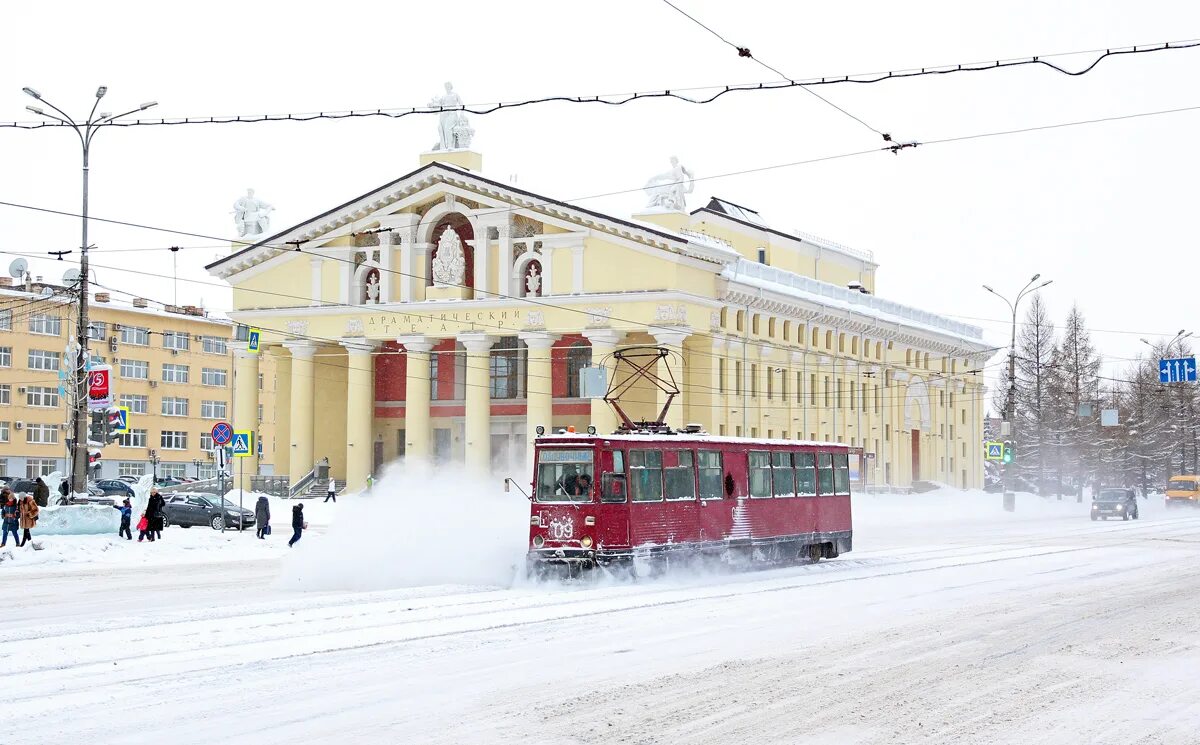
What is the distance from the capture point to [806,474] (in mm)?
28641

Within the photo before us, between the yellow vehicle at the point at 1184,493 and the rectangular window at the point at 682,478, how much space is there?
56634 mm

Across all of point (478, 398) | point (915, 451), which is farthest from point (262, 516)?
point (915, 451)

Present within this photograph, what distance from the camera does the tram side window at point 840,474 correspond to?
29969 millimetres

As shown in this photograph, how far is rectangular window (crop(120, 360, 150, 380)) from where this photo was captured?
302 ft

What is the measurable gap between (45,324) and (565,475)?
71248mm

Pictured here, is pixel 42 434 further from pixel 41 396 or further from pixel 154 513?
pixel 154 513

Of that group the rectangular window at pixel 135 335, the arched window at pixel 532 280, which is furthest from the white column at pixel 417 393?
the rectangular window at pixel 135 335

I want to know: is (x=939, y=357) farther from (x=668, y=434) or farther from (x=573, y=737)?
(x=573, y=737)

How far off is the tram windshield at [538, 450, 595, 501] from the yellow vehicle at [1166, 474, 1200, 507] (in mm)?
58849

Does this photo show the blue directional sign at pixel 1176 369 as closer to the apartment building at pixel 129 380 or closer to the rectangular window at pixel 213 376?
the apartment building at pixel 129 380

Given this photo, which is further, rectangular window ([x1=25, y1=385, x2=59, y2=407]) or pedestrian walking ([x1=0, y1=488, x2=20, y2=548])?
rectangular window ([x1=25, y1=385, x2=59, y2=407])

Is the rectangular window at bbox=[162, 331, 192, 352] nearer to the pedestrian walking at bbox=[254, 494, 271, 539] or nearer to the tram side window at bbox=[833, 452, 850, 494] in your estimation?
the pedestrian walking at bbox=[254, 494, 271, 539]

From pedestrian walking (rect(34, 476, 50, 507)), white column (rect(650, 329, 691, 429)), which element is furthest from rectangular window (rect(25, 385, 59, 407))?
pedestrian walking (rect(34, 476, 50, 507))

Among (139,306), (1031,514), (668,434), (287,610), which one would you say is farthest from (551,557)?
(139,306)
